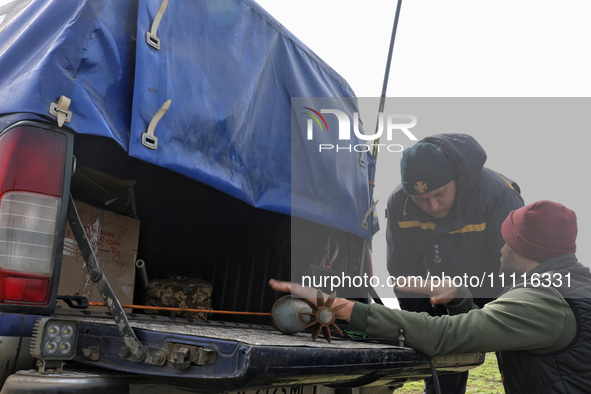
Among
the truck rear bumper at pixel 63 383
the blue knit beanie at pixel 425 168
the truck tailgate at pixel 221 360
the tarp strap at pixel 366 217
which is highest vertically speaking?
the blue knit beanie at pixel 425 168

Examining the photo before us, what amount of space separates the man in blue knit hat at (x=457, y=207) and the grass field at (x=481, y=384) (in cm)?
251

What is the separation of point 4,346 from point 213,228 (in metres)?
1.83

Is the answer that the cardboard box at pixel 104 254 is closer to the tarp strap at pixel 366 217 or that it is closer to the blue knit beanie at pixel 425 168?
the tarp strap at pixel 366 217

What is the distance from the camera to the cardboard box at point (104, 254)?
2.43 meters

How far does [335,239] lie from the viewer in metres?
3.30

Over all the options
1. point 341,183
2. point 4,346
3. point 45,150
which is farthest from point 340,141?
point 4,346

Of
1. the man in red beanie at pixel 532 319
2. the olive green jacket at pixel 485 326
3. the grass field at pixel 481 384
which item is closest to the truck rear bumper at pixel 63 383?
the man in red beanie at pixel 532 319

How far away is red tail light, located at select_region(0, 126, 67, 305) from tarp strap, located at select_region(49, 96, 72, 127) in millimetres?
51

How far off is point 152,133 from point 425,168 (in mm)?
2189

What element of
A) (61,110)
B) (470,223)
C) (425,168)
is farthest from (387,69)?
(61,110)

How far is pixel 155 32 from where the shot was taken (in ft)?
6.97

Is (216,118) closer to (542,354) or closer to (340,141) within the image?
(340,141)

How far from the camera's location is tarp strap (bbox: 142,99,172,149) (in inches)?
78.5

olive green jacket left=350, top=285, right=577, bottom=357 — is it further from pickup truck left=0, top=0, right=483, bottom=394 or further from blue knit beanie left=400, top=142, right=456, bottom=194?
blue knit beanie left=400, top=142, right=456, bottom=194
